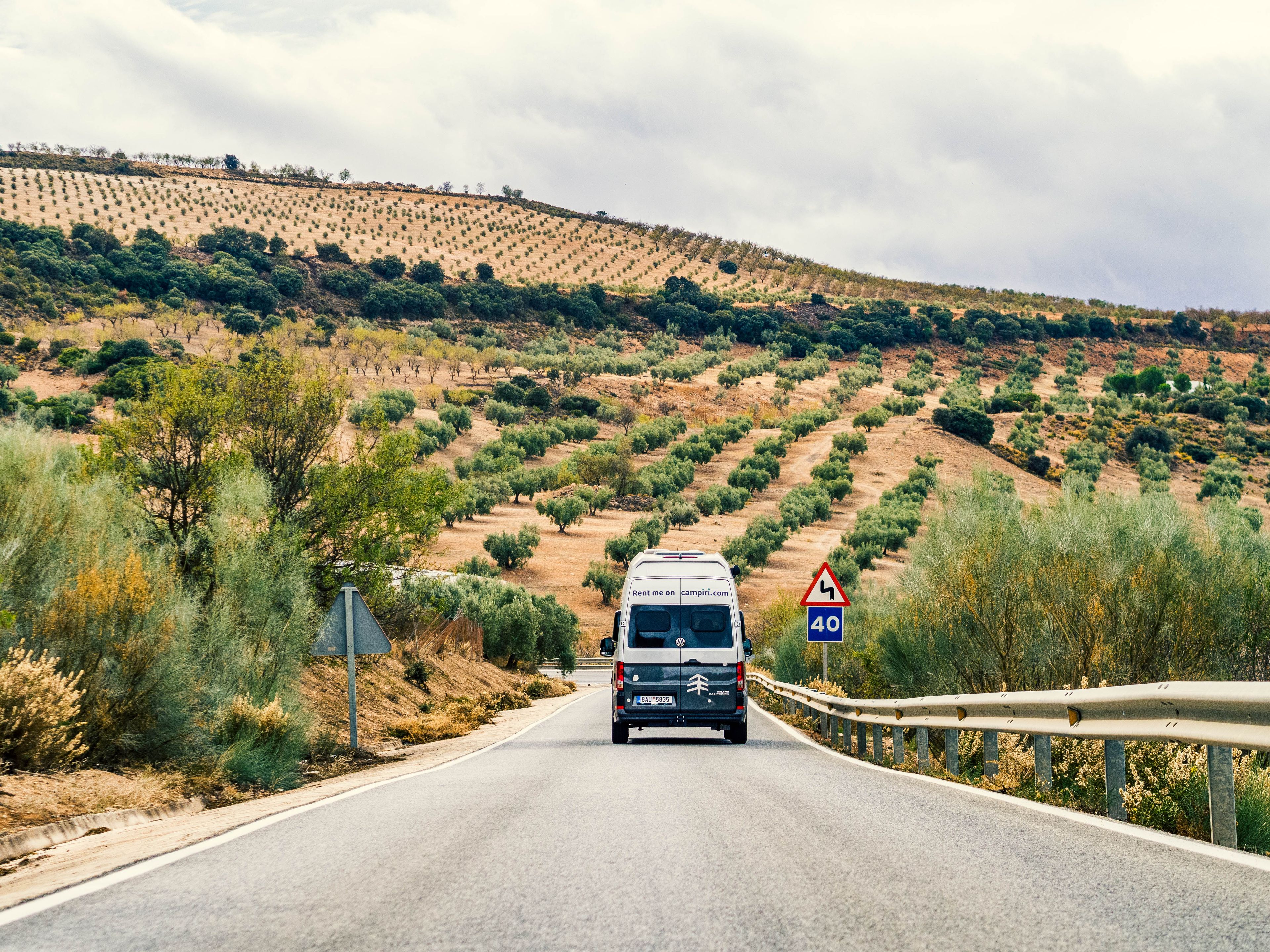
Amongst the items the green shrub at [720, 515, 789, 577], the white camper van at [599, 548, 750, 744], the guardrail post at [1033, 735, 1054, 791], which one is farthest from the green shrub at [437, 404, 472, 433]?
the guardrail post at [1033, 735, 1054, 791]

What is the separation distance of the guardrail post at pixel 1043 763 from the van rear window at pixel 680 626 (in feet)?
27.0

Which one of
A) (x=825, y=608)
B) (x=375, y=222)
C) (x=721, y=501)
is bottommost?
(x=825, y=608)

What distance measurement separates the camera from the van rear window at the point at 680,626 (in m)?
17.5

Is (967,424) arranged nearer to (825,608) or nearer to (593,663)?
(593,663)

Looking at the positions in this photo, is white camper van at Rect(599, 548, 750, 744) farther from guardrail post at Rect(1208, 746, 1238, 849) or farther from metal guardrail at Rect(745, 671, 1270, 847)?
guardrail post at Rect(1208, 746, 1238, 849)

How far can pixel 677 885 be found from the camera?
225 inches

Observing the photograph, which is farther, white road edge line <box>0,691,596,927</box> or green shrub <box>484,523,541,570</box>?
green shrub <box>484,523,541,570</box>

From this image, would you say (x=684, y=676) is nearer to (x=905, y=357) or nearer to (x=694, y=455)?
(x=694, y=455)

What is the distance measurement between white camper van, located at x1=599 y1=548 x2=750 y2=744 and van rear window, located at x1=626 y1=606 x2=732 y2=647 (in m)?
0.01

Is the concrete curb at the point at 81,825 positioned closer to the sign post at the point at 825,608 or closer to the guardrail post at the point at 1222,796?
the guardrail post at the point at 1222,796

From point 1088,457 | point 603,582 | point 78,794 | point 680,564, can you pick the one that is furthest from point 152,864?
point 1088,457

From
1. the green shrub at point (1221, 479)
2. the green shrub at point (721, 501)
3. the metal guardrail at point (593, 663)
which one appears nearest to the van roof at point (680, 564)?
the metal guardrail at point (593, 663)

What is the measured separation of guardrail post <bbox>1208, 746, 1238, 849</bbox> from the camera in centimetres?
639

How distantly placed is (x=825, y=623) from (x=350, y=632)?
32.2ft
